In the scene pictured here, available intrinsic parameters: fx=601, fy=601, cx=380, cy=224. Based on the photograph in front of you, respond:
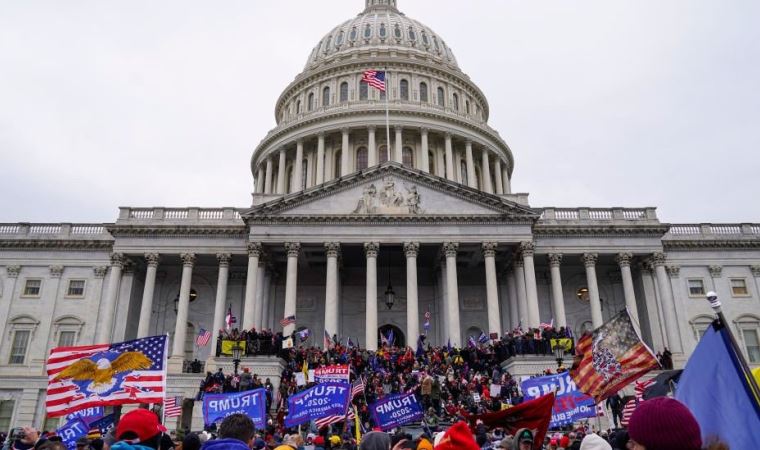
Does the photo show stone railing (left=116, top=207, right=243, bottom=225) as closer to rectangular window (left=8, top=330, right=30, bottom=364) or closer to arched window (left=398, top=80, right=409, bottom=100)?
rectangular window (left=8, top=330, right=30, bottom=364)

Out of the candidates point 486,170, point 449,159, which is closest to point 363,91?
point 449,159

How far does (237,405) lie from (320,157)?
147 feet

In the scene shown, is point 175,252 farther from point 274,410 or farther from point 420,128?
point 420,128

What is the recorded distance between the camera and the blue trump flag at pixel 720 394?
418cm

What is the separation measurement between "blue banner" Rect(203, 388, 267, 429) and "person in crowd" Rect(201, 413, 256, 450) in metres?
11.7

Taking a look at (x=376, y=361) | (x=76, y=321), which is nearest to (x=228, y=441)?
(x=376, y=361)

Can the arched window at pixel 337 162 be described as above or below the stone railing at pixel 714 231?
above

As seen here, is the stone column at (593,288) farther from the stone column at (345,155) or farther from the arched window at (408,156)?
the stone column at (345,155)

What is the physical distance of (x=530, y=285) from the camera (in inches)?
1560

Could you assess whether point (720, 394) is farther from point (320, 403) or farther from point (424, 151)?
point (424, 151)

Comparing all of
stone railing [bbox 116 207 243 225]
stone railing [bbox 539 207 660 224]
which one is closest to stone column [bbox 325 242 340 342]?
stone railing [bbox 116 207 243 225]

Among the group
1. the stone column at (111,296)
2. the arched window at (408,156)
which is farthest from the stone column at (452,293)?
the stone column at (111,296)

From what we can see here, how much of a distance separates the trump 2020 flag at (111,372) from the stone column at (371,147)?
1824 inches

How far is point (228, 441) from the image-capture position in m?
5.16
